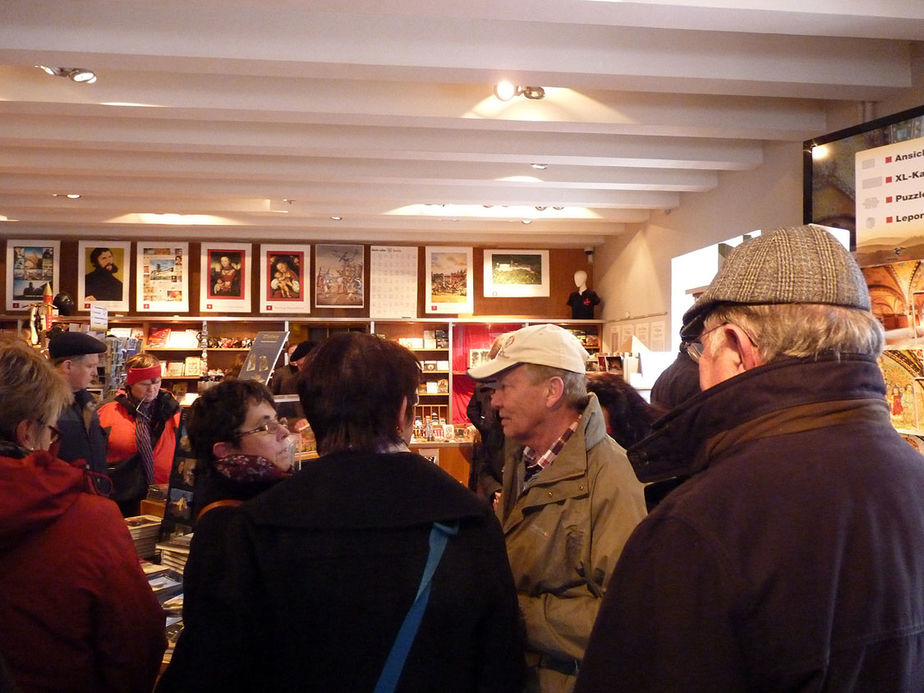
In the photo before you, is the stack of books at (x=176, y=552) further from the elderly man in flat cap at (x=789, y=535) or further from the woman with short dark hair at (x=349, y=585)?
A: the elderly man in flat cap at (x=789, y=535)

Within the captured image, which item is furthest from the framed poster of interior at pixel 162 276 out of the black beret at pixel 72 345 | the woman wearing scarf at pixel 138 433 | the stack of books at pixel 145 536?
the stack of books at pixel 145 536

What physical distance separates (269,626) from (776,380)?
993 mm

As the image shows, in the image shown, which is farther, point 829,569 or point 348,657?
point 348,657

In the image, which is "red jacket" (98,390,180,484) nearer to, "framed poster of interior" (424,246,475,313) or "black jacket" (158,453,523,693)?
"black jacket" (158,453,523,693)

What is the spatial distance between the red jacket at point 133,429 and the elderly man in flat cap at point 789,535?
3722 mm

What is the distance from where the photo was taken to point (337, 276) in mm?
9367

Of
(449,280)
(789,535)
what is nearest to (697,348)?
(789,535)

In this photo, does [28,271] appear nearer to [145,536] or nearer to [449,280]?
[449,280]

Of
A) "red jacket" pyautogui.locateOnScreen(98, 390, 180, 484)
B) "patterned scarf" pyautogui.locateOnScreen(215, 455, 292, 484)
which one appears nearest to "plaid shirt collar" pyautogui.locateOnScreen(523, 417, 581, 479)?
"patterned scarf" pyautogui.locateOnScreen(215, 455, 292, 484)

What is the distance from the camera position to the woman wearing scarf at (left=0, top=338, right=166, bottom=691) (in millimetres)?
1534

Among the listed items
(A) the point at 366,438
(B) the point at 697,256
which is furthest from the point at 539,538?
(B) the point at 697,256

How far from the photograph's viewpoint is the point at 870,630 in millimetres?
809

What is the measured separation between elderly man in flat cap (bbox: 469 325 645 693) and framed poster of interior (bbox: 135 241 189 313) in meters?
8.16

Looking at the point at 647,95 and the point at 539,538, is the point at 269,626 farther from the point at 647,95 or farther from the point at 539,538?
the point at 647,95
